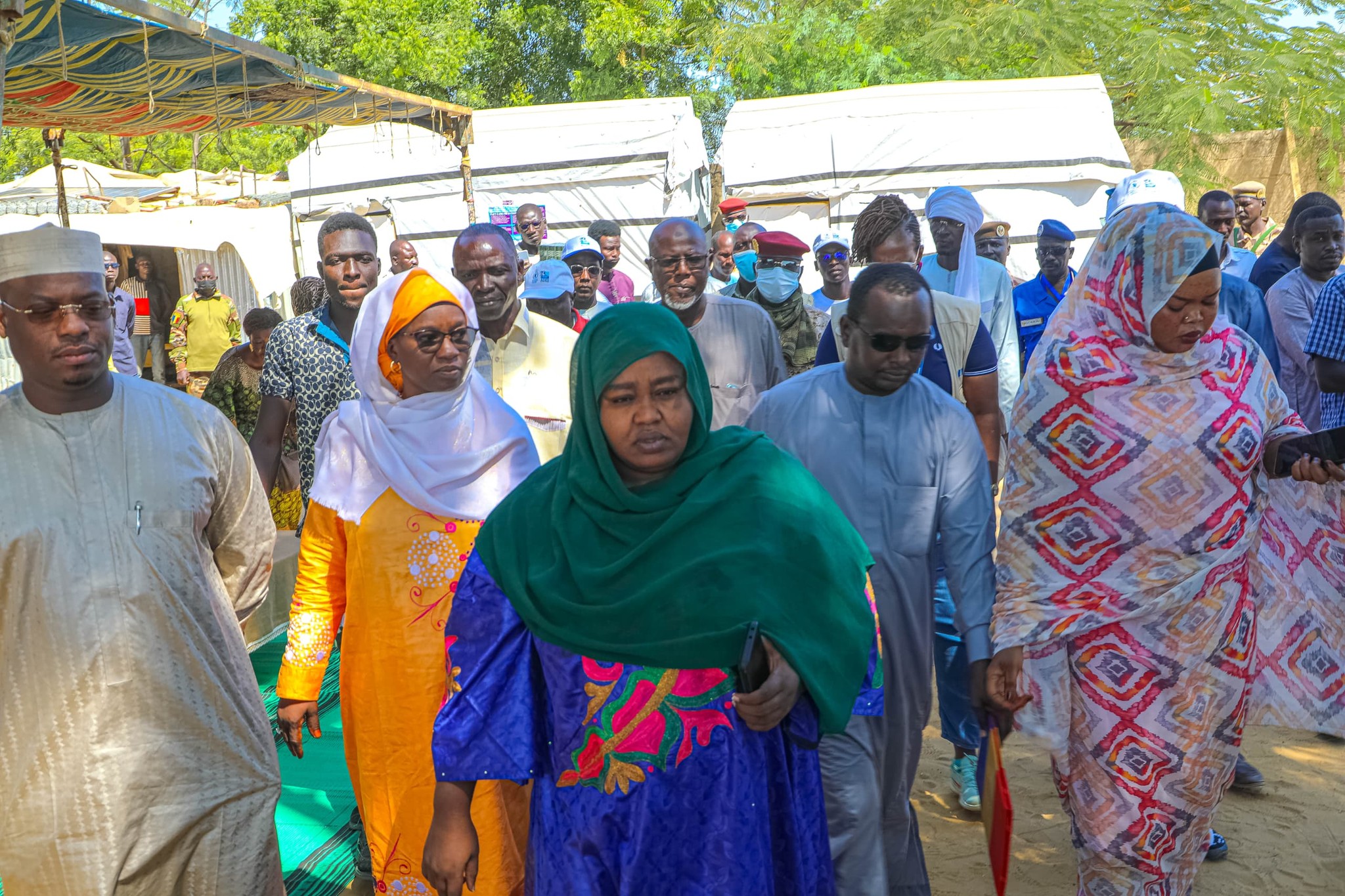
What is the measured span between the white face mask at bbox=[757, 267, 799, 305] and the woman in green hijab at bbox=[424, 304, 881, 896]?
168 inches

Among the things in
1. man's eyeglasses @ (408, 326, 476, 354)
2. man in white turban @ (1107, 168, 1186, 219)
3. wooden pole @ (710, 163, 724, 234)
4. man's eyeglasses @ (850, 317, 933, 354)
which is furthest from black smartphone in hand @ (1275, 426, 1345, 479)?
wooden pole @ (710, 163, 724, 234)

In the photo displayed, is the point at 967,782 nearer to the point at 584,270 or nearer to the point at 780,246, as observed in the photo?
the point at 780,246

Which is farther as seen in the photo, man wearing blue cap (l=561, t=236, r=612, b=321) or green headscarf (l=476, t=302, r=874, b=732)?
man wearing blue cap (l=561, t=236, r=612, b=321)

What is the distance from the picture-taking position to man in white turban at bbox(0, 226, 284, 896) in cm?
281

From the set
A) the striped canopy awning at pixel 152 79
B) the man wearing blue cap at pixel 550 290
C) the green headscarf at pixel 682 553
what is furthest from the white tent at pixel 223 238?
the green headscarf at pixel 682 553

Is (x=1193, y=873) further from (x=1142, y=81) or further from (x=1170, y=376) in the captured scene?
(x=1142, y=81)

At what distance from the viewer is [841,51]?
22156mm

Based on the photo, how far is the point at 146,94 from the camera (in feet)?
25.7

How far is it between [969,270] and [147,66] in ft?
15.5

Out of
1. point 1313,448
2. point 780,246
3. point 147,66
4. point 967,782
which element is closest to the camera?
point 1313,448

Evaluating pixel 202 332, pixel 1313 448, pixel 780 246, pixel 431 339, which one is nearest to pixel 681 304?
pixel 780 246

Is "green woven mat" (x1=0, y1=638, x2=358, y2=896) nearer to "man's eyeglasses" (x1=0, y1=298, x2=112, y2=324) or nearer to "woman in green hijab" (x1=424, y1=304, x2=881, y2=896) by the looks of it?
"man's eyeglasses" (x1=0, y1=298, x2=112, y2=324)

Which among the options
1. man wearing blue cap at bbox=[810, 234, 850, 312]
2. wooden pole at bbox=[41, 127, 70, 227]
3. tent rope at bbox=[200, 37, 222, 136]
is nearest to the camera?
tent rope at bbox=[200, 37, 222, 136]

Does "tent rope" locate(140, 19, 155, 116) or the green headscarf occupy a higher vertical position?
"tent rope" locate(140, 19, 155, 116)
